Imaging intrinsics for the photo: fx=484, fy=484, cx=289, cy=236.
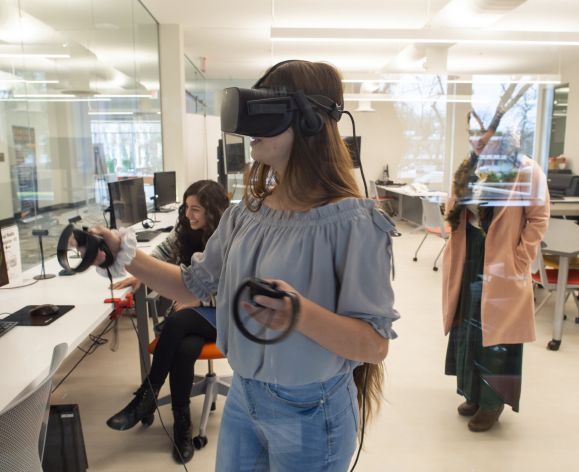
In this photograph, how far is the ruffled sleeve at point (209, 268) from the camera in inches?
39.3

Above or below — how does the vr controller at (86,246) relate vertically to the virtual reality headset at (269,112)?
below

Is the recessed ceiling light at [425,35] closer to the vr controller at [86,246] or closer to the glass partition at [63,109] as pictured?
the glass partition at [63,109]

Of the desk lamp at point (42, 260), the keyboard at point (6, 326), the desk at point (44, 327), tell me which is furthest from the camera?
the desk lamp at point (42, 260)

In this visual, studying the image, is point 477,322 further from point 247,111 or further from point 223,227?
point 247,111

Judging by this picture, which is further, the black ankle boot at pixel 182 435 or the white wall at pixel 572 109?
the white wall at pixel 572 109

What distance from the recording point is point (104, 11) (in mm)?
3852

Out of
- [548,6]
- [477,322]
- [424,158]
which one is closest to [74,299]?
[477,322]

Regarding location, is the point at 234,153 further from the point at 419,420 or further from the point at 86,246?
the point at 419,420

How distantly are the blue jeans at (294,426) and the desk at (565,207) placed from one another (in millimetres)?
3498

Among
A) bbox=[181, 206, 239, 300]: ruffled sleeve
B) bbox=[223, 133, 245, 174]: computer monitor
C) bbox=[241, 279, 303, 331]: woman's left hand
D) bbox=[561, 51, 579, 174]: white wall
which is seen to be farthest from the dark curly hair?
bbox=[561, 51, 579, 174]: white wall

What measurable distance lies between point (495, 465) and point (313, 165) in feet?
5.71

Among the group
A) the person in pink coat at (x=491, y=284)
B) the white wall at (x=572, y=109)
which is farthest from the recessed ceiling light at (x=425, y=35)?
the person in pink coat at (x=491, y=284)

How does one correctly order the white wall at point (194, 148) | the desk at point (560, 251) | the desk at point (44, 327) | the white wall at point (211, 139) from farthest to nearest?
the white wall at point (194, 148) → the white wall at point (211, 139) → the desk at point (560, 251) → the desk at point (44, 327)

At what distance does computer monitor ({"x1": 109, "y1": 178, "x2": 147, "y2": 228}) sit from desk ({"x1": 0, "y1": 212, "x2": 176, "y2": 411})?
20.7 inches
